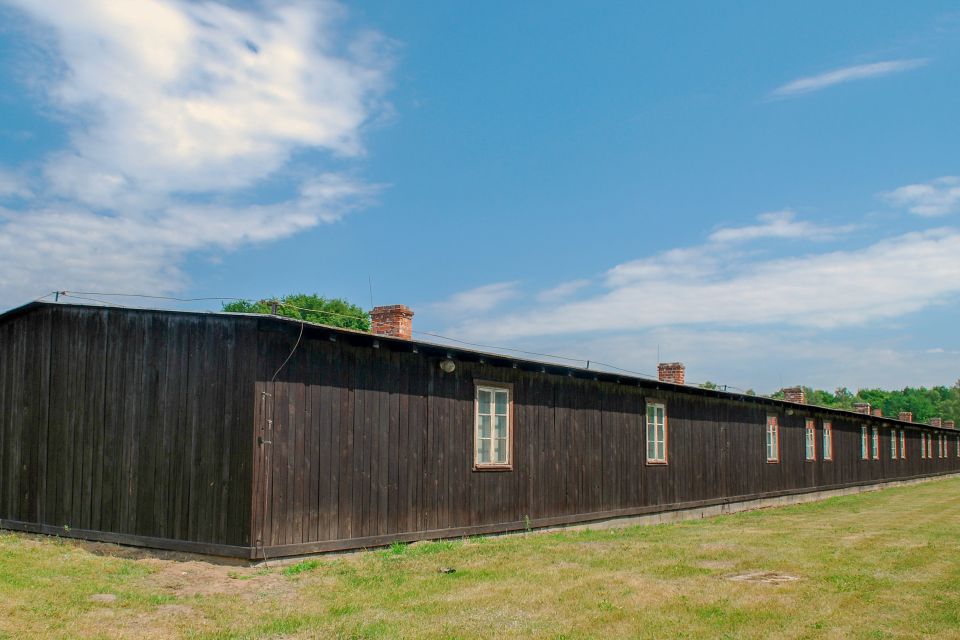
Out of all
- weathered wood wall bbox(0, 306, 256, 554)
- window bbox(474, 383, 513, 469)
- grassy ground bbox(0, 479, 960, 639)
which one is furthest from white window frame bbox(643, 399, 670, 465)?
weathered wood wall bbox(0, 306, 256, 554)

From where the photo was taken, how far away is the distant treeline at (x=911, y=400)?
4810 inches

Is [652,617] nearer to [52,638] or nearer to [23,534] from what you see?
[52,638]

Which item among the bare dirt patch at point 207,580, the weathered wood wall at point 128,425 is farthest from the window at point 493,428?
the bare dirt patch at point 207,580

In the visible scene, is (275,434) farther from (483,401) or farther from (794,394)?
(794,394)

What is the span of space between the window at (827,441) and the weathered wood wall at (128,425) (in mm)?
25542

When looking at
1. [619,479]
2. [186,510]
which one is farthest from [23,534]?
[619,479]

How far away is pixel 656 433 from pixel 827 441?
14.3 m

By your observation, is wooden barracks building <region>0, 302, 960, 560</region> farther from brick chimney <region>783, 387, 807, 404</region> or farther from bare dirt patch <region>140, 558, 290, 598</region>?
brick chimney <region>783, 387, 807, 404</region>

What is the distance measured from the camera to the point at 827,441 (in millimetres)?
31625

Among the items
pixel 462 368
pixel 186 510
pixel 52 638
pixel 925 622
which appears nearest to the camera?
pixel 52 638

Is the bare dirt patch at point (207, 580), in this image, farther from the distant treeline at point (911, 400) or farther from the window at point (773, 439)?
the distant treeline at point (911, 400)

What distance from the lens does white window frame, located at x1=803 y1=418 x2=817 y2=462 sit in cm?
2964

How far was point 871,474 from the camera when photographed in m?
36.6

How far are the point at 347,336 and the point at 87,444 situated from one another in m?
4.55
